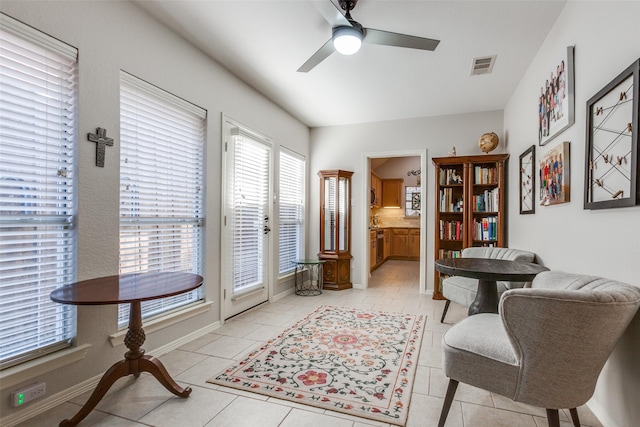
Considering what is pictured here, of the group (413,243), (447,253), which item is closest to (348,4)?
(447,253)

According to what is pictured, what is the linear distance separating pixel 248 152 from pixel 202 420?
8.85 ft

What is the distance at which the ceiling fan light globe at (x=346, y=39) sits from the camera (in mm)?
2199

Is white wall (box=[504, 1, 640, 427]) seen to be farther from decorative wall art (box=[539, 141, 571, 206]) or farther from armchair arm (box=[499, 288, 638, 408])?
armchair arm (box=[499, 288, 638, 408])

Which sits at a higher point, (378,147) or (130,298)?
(378,147)

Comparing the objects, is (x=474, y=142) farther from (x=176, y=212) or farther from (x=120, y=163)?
(x=120, y=163)

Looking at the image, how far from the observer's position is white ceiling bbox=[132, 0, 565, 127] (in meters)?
2.35

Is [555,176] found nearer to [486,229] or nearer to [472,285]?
[472,285]

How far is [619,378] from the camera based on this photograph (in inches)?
63.8

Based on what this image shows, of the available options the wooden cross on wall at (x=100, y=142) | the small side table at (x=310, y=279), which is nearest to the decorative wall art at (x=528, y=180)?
the small side table at (x=310, y=279)

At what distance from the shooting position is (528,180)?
3.18 m

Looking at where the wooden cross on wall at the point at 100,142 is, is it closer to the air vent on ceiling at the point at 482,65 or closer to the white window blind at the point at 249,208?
the white window blind at the point at 249,208

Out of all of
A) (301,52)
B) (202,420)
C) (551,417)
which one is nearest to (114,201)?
(202,420)

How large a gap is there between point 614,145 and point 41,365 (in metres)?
3.27

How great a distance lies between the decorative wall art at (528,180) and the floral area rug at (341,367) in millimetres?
1584
